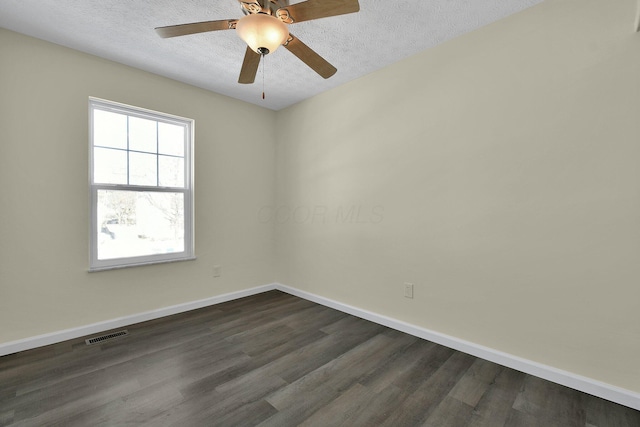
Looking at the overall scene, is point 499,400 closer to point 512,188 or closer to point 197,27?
point 512,188

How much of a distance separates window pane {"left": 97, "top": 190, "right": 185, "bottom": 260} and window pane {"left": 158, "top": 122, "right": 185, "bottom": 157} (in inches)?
19.1

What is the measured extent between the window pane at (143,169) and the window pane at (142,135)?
7cm

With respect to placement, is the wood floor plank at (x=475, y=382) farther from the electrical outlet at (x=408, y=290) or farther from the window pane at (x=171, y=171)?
the window pane at (x=171, y=171)

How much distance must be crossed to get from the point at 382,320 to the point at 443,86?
2.26 meters

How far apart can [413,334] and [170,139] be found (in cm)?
326

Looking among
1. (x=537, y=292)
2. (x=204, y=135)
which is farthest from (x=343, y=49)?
(x=537, y=292)

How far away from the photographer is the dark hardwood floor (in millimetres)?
1633

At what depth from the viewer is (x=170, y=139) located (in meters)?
3.25

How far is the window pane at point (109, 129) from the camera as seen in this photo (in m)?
2.76

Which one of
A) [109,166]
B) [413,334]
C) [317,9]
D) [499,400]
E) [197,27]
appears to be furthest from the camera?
[109,166]

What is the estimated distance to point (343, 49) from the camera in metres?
2.54

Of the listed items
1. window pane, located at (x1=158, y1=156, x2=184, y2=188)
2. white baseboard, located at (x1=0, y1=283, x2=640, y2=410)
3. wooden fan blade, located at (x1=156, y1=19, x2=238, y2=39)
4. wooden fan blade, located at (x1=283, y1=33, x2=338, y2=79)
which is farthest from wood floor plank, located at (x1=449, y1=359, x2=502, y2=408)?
window pane, located at (x1=158, y1=156, x2=184, y2=188)

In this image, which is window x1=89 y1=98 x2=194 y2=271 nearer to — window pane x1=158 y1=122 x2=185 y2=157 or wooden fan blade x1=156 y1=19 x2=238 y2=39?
window pane x1=158 y1=122 x2=185 y2=157

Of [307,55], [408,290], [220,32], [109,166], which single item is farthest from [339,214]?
[109,166]
